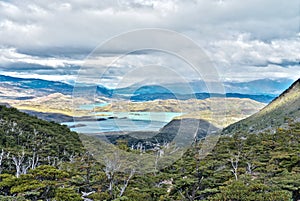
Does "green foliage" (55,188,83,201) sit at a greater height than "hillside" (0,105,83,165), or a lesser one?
greater

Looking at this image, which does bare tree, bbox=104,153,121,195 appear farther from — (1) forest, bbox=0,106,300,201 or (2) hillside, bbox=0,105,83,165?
(2) hillside, bbox=0,105,83,165

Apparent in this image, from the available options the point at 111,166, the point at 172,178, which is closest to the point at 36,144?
the point at 172,178

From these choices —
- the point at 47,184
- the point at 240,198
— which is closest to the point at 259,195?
the point at 240,198

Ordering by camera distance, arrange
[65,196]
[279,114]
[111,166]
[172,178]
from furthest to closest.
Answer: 1. [279,114]
2. [172,178]
3. [111,166]
4. [65,196]

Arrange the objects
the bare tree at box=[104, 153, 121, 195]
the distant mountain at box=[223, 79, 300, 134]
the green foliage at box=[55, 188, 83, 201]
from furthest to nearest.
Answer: the distant mountain at box=[223, 79, 300, 134]
the bare tree at box=[104, 153, 121, 195]
the green foliage at box=[55, 188, 83, 201]

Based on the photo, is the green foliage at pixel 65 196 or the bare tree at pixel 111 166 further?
the bare tree at pixel 111 166

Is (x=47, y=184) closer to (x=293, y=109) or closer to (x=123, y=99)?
(x=123, y=99)

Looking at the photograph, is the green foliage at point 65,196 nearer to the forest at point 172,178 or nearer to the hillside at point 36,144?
the forest at point 172,178

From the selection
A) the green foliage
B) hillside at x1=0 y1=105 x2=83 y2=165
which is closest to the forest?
the green foliage

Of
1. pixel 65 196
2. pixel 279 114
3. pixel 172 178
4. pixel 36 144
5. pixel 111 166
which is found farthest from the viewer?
pixel 279 114

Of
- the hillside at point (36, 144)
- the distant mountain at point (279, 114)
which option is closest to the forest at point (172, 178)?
the hillside at point (36, 144)

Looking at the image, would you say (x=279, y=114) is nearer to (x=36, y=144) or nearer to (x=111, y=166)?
(x=36, y=144)
